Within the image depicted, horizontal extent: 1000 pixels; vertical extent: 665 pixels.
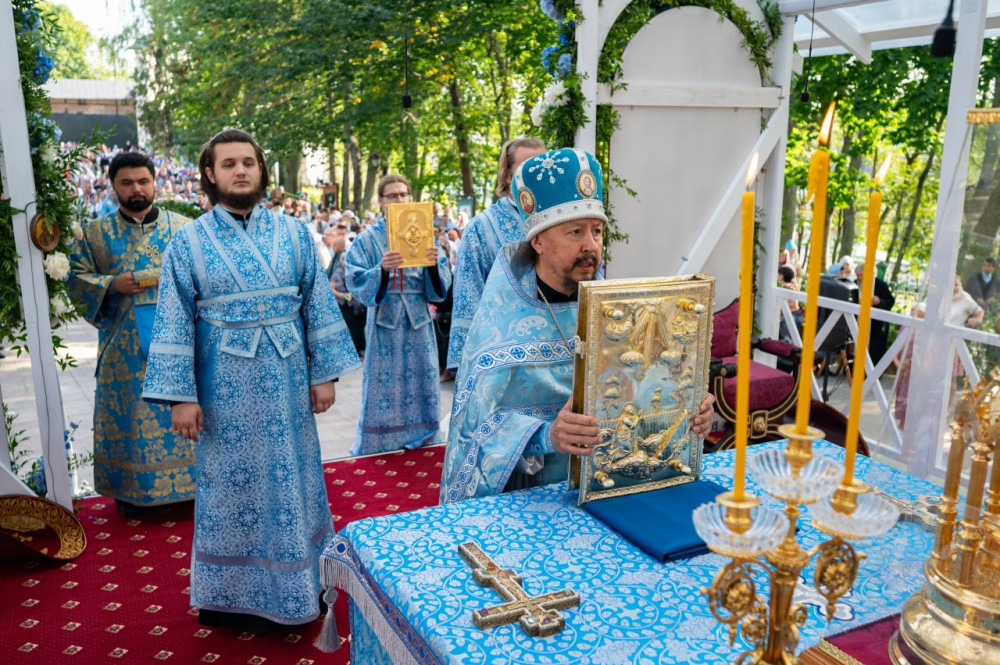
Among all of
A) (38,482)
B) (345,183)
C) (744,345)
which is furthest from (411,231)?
(345,183)

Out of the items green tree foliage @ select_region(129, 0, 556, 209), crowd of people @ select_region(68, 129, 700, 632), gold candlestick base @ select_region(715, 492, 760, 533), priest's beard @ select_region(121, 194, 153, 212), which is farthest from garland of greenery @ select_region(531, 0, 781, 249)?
green tree foliage @ select_region(129, 0, 556, 209)

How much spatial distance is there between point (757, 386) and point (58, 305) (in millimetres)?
4048

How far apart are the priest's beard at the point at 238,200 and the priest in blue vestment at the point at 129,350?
1.63 metres

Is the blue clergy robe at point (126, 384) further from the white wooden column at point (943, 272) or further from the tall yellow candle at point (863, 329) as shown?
the tall yellow candle at point (863, 329)

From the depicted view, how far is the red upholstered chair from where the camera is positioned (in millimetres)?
5020

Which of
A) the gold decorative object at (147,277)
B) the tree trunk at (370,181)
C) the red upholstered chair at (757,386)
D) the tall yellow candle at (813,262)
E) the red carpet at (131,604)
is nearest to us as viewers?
the tall yellow candle at (813,262)

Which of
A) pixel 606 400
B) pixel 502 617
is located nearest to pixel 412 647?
pixel 502 617

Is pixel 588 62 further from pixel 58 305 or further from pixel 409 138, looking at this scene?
pixel 409 138

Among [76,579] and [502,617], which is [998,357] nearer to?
[502,617]

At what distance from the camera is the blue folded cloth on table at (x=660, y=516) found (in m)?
1.92

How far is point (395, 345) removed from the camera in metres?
5.95

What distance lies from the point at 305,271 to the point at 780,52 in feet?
13.6

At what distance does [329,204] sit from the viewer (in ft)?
60.6

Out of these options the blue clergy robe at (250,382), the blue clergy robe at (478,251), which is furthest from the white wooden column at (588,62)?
the blue clergy robe at (250,382)
